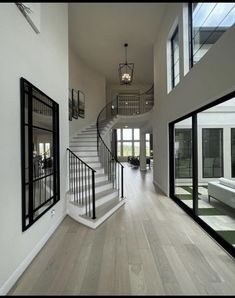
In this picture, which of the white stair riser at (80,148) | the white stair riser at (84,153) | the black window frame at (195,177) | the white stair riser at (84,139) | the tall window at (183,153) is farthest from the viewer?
Result: the white stair riser at (84,139)

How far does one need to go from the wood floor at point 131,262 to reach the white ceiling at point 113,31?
20.0 feet

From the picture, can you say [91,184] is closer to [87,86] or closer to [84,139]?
[84,139]

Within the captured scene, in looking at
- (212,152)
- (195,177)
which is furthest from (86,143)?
(212,152)

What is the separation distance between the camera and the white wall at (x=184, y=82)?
110 inches

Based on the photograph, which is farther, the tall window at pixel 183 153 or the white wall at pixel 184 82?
the tall window at pixel 183 153

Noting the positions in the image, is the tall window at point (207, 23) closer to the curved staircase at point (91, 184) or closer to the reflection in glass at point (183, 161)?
the reflection in glass at point (183, 161)

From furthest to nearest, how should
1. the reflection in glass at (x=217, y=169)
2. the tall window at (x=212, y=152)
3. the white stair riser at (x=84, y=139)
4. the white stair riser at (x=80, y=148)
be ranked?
the white stair riser at (x=84, y=139) < the white stair riser at (x=80, y=148) < the tall window at (x=212, y=152) < the reflection in glass at (x=217, y=169)

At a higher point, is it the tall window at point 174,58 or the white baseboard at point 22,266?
the tall window at point 174,58

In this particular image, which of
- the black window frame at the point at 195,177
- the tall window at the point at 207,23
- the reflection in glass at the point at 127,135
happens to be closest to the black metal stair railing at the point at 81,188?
the black window frame at the point at 195,177

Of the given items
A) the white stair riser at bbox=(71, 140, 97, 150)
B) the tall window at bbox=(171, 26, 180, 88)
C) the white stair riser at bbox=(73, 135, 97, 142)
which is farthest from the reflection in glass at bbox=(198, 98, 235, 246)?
the white stair riser at bbox=(73, 135, 97, 142)

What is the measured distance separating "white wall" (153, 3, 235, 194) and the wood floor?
2351 millimetres

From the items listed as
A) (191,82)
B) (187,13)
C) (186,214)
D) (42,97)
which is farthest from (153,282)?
(187,13)

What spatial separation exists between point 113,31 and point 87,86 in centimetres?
360

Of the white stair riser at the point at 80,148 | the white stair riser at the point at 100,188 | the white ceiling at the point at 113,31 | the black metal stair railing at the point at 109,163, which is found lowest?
the white stair riser at the point at 100,188
